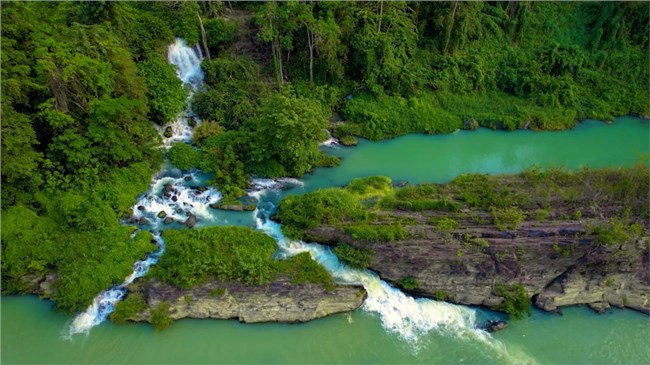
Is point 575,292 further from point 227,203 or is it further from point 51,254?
point 51,254

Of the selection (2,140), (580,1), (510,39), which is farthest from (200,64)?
(580,1)

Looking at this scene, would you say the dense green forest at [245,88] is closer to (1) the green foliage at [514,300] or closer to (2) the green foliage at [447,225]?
(2) the green foliage at [447,225]

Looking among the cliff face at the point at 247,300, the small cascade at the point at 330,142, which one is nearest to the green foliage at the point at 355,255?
the cliff face at the point at 247,300

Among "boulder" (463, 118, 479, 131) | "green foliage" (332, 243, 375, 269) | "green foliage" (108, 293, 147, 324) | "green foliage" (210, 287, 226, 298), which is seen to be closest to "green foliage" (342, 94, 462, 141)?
"boulder" (463, 118, 479, 131)

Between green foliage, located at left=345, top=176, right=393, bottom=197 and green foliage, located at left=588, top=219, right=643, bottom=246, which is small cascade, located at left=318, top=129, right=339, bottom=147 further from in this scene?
green foliage, located at left=588, top=219, right=643, bottom=246

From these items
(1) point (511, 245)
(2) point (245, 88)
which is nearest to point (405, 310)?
(1) point (511, 245)
